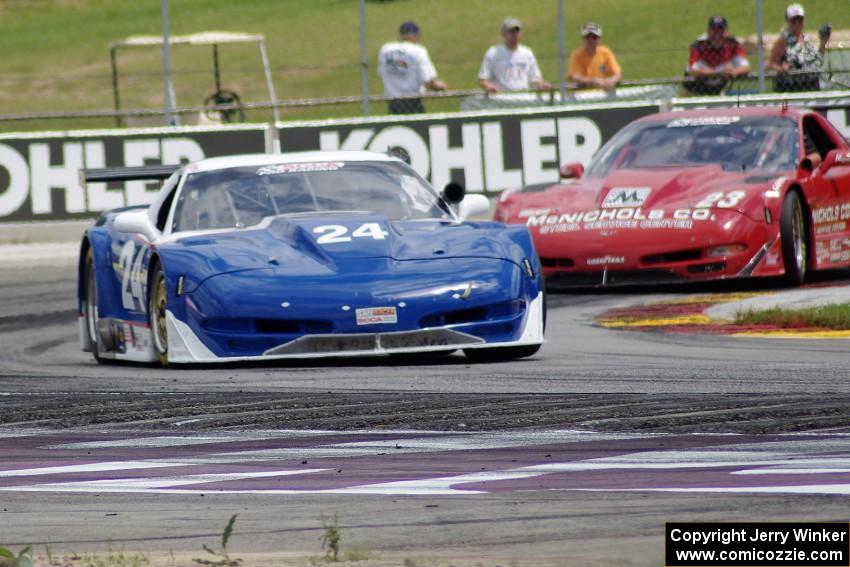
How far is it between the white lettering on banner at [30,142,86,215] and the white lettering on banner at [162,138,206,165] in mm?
905

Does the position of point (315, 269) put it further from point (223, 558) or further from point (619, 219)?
point (223, 558)

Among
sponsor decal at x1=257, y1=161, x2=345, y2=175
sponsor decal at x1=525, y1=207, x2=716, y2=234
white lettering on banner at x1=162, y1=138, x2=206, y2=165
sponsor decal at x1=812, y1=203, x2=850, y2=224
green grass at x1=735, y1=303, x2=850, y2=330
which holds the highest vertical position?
sponsor decal at x1=257, y1=161, x2=345, y2=175

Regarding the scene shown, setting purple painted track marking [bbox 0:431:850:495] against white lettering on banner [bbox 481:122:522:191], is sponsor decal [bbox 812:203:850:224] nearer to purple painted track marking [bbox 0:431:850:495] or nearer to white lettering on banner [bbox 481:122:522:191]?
white lettering on banner [bbox 481:122:522:191]

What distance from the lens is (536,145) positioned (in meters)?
20.7

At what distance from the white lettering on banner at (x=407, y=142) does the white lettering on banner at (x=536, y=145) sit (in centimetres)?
106

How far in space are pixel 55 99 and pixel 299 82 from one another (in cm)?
946

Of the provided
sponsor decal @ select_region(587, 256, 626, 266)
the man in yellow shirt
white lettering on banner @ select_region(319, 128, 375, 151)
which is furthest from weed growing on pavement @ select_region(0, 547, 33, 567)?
the man in yellow shirt

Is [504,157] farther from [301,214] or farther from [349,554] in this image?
[349,554]

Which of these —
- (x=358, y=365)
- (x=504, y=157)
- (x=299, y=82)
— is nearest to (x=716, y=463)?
(x=358, y=365)

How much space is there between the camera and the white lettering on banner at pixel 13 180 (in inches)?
800

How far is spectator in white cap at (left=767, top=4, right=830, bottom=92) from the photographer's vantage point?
2055cm

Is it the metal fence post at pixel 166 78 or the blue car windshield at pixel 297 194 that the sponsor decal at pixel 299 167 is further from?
the metal fence post at pixel 166 78

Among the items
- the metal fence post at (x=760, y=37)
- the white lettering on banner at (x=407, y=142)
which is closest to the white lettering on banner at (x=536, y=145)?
the white lettering on banner at (x=407, y=142)

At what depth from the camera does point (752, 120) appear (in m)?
15.0
